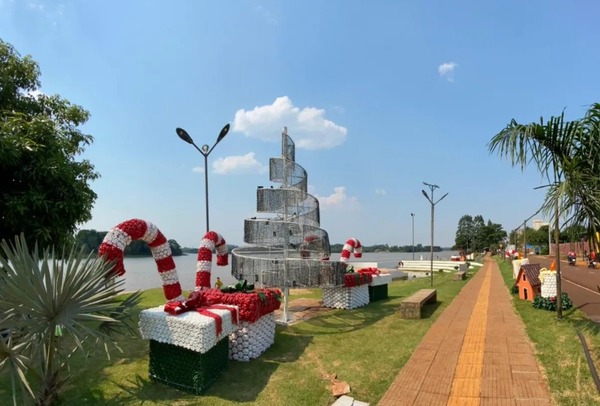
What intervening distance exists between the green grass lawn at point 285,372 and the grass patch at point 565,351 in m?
2.62

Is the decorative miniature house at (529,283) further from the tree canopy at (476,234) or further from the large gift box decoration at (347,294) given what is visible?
the tree canopy at (476,234)

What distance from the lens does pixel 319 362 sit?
27.2 feet

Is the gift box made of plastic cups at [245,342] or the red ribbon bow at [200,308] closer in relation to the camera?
the red ribbon bow at [200,308]

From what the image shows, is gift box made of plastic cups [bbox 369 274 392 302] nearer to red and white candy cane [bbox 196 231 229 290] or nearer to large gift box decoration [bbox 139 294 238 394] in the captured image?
red and white candy cane [bbox 196 231 229 290]

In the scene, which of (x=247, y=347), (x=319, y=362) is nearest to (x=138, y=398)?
(x=247, y=347)

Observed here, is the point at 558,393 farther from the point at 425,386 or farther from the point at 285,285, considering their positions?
the point at 285,285

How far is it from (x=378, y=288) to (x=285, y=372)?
9963 millimetres

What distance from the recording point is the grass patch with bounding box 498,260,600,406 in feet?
20.4

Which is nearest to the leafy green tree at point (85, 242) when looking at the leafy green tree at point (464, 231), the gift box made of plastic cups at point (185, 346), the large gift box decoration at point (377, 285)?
the gift box made of plastic cups at point (185, 346)

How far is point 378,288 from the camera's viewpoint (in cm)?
1692

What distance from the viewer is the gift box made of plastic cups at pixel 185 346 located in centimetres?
658

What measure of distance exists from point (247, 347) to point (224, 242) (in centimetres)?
434

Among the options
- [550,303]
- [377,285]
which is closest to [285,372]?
[550,303]

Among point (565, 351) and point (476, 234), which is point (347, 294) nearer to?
point (565, 351)
